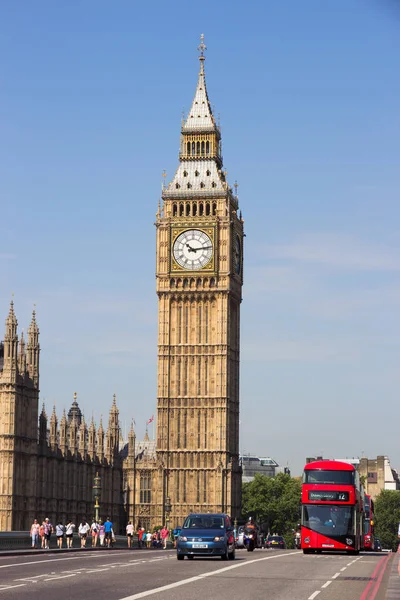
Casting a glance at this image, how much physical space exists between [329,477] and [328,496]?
836mm

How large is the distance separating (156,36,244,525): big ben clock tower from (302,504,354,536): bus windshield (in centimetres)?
6297

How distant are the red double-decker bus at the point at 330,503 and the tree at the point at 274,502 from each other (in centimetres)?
10269

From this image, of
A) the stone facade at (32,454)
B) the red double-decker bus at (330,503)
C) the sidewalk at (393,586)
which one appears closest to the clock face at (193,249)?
the stone facade at (32,454)

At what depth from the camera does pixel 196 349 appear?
126 meters

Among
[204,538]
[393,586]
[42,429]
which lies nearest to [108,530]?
[204,538]

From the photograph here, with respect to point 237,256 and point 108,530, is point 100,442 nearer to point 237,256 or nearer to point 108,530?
point 237,256

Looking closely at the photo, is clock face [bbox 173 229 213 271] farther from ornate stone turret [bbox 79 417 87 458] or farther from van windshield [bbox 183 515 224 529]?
van windshield [bbox 183 515 224 529]

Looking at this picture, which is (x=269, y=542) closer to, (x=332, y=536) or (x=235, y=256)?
(x=235, y=256)

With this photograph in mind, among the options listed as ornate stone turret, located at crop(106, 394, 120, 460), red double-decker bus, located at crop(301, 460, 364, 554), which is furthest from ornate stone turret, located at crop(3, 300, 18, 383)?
red double-decker bus, located at crop(301, 460, 364, 554)

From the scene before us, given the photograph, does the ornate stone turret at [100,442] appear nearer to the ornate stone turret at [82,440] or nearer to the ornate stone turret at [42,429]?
the ornate stone turret at [82,440]

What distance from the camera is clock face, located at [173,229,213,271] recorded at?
12562 centimetres

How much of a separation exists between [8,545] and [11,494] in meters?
29.3

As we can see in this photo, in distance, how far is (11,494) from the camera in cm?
9175

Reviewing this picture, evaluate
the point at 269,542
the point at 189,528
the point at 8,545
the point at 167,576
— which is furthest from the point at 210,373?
the point at 167,576
